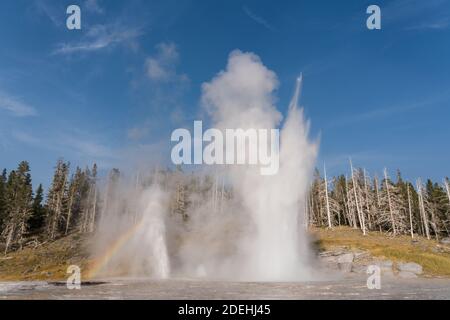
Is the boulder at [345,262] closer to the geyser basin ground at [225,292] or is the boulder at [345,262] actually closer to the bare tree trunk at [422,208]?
the geyser basin ground at [225,292]

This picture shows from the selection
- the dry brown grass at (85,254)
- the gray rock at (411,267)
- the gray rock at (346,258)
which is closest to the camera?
the gray rock at (411,267)

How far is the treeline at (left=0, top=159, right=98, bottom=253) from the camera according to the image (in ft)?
261

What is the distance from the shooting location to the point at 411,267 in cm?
4391

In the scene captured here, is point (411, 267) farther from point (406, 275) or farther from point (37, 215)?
point (37, 215)

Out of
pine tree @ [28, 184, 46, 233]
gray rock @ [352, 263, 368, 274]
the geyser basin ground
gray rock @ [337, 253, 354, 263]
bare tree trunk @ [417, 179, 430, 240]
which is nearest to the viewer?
the geyser basin ground

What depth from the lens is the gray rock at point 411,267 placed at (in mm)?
43219

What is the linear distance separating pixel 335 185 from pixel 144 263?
7549cm

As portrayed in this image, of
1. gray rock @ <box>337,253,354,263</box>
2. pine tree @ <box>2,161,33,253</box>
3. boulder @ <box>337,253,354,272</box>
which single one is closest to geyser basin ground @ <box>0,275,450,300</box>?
boulder @ <box>337,253,354,272</box>

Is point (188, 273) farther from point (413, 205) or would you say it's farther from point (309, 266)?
point (413, 205)

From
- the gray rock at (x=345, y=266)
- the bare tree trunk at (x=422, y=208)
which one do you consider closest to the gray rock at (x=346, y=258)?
the gray rock at (x=345, y=266)

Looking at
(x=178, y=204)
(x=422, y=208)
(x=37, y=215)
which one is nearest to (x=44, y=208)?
(x=37, y=215)

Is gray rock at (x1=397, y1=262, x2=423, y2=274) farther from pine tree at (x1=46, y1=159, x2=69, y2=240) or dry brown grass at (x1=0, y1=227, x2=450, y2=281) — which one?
pine tree at (x1=46, y1=159, x2=69, y2=240)

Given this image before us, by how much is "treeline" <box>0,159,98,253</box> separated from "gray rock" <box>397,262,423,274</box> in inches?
2673

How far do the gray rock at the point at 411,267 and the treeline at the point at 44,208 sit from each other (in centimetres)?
6789
